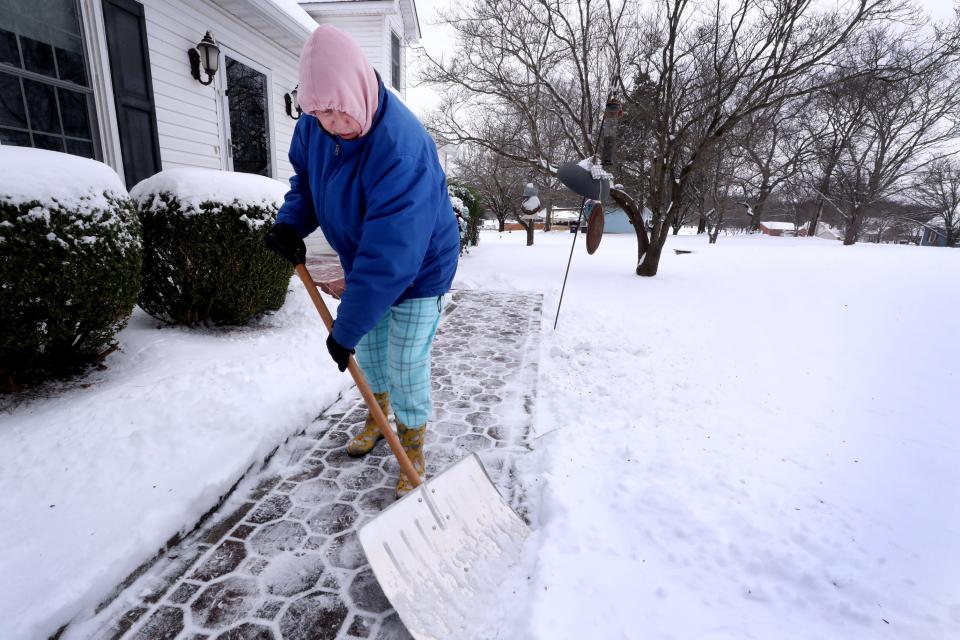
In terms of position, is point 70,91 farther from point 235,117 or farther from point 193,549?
point 193,549

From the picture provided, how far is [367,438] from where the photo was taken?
2.65 meters

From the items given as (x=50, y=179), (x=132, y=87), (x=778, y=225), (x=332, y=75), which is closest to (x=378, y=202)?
(x=332, y=75)

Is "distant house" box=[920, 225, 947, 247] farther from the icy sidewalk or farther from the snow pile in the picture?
the snow pile

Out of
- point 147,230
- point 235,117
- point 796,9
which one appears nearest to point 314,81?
point 147,230

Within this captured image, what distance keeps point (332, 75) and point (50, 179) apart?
198 centimetres

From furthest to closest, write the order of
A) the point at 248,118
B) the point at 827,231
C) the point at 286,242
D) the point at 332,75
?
the point at 827,231 → the point at 248,118 → the point at 286,242 → the point at 332,75

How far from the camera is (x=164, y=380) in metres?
2.79

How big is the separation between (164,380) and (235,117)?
211 inches

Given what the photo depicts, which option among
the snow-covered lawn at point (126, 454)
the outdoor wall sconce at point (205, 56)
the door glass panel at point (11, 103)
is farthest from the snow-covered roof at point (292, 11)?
the snow-covered lawn at point (126, 454)

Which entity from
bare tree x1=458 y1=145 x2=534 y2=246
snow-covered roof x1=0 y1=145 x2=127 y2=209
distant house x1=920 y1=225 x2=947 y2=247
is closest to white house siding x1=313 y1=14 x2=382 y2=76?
snow-covered roof x1=0 y1=145 x2=127 y2=209

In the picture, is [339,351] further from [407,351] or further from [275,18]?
[275,18]

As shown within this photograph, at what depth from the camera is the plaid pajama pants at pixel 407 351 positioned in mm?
2084

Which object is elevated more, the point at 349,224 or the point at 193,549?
the point at 349,224

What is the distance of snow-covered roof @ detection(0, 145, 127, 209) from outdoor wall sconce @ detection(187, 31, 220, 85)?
375cm
